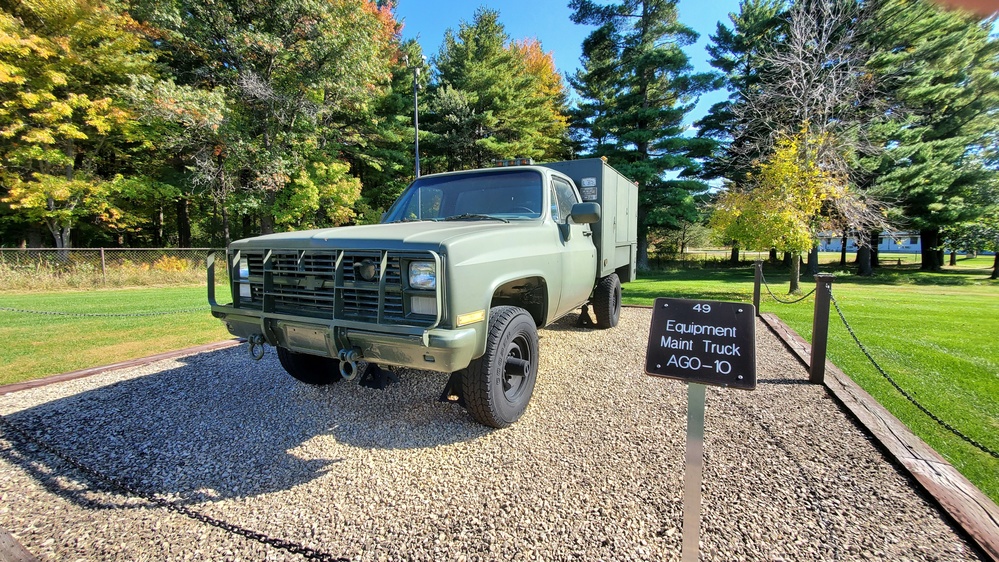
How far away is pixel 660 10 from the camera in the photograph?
2289 cm

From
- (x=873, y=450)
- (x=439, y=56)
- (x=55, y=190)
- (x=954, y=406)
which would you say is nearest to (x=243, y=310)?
(x=873, y=450)

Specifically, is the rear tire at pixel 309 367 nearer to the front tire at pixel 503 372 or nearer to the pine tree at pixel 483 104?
the front tire at pixel 503 372

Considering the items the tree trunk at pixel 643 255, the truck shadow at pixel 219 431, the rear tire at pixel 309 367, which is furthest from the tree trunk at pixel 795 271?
the rear tire at pixel 309 367

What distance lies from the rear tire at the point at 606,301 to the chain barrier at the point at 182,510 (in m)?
5.19

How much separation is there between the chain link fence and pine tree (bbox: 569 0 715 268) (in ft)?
67.6

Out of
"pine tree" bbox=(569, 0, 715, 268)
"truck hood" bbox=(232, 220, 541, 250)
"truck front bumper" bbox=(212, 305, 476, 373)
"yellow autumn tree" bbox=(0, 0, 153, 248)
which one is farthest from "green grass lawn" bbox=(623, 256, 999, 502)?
"yellow autumn tree" bbox=(0, 0, 153, 248)

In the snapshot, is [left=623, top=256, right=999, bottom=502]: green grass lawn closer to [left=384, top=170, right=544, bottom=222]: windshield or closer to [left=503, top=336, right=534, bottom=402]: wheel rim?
[left=503, top=336, right=534, bottom=402]: wheel rim

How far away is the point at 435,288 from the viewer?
2539 mm

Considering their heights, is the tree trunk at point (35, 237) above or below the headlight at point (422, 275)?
above

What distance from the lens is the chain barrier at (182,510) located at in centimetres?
203

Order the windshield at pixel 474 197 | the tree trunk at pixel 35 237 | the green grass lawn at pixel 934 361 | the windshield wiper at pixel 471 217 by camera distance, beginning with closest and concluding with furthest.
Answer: the green grass lawn at pixel 934 361 → the windshield wiper at pixel 471 217 → the windshield at pixel 474 197 → the tree trunk at pixel 35 237

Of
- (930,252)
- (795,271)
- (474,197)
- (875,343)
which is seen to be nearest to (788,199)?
(795,271)

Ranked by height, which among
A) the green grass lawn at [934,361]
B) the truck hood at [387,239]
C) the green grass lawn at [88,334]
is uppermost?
the truck hood at [387,239]

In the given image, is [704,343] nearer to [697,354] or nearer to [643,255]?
[697,354]
